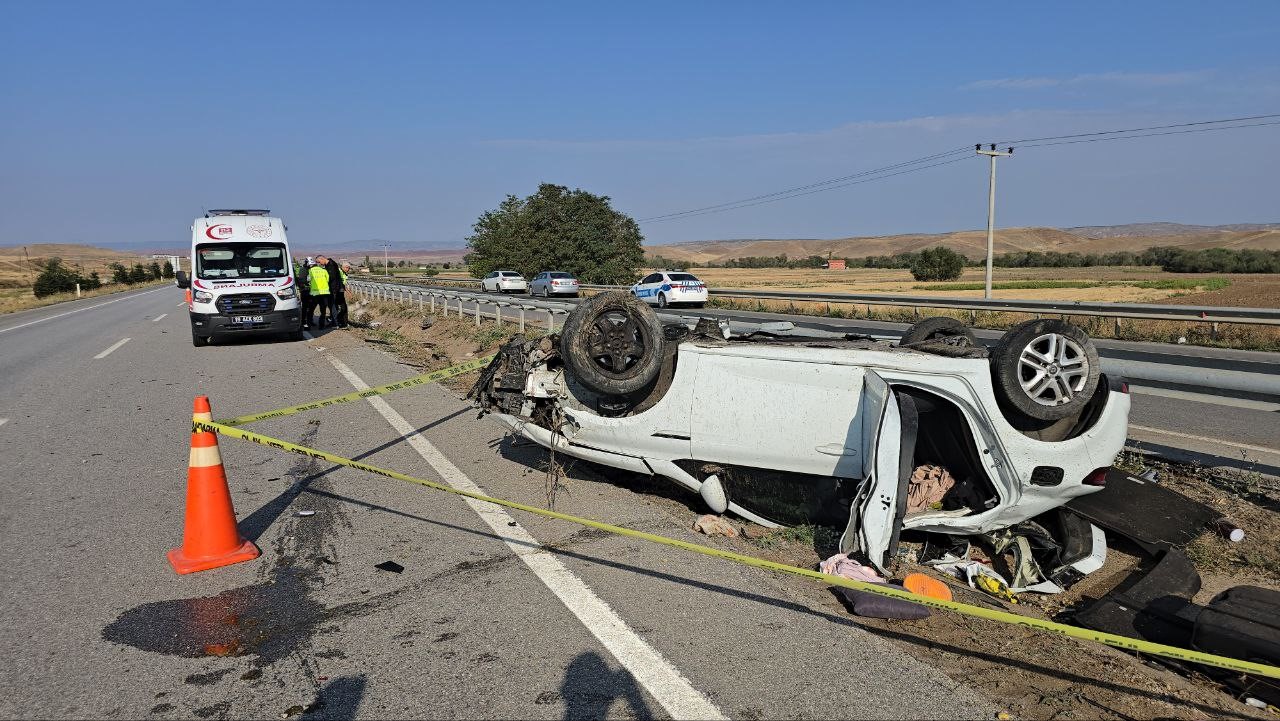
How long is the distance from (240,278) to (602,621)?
49.1 feet

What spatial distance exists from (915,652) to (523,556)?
2.12 meters

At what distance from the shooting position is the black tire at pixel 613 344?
17.2ft

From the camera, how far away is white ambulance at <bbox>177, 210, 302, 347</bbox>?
15703mm

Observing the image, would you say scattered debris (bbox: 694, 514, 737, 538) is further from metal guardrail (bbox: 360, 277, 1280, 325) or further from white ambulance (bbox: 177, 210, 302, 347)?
white ambulance (bbox: 177, 210, 302, 347)

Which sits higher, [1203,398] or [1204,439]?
[1203,398]

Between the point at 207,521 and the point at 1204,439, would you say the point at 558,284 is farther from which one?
the point at 207,521

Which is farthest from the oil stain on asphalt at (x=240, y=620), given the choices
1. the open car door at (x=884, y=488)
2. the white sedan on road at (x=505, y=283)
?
the white sedan on road at (x=505, y=283)

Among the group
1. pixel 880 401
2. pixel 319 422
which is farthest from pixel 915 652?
pixel 319 422

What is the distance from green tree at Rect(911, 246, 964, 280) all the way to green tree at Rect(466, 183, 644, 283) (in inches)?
860

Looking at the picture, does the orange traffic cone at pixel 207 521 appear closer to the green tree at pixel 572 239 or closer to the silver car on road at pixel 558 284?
the silver car on road at pixel 558 284

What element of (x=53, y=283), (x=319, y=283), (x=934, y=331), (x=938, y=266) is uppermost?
(x=938, y=266)

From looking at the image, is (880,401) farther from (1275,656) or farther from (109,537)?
(109,537)

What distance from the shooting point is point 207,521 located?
4.51m

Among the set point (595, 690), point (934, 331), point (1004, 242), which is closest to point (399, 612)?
point (595, 690)
